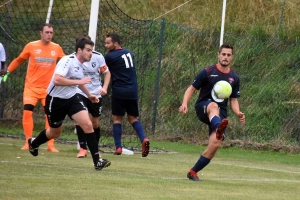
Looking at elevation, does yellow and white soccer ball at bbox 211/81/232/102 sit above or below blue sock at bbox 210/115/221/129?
above

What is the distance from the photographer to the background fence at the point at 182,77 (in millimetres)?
19047

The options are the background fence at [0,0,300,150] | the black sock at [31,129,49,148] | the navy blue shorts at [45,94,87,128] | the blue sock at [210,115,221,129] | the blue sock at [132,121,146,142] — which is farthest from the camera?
the background fence at [0,0,300,150]

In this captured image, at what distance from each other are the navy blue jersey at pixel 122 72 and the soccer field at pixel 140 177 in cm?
109

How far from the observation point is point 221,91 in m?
11.3

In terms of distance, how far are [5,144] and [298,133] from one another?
6270 millimetres

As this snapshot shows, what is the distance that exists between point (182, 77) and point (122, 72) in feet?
20.3

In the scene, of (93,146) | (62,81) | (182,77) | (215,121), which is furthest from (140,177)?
(182,77)

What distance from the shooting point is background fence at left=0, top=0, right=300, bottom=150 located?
19047 mm

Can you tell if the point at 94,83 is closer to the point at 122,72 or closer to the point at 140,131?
the point at 122,72

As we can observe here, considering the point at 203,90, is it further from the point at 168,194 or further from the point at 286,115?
the point at 286,115

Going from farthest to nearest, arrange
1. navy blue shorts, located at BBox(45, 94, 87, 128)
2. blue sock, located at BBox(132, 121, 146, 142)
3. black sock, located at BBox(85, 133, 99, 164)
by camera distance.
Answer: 1. blue sock, located at BBox(132, 121, 146, 142)
2. navy blue shorts, located at BBox(45, 94, 87, 128)
3. black sock, located at BBox(85, 133, 99, 164)

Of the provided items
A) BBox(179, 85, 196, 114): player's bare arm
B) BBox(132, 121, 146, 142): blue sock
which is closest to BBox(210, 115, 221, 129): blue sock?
BBox(179, 85, 196, 114): player's bare arm

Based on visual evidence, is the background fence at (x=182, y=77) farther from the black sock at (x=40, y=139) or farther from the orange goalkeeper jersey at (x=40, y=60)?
the black sock at (x=40, y=139)

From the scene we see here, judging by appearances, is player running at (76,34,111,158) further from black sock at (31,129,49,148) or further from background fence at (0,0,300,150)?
background fence at (0,0,300,150)
